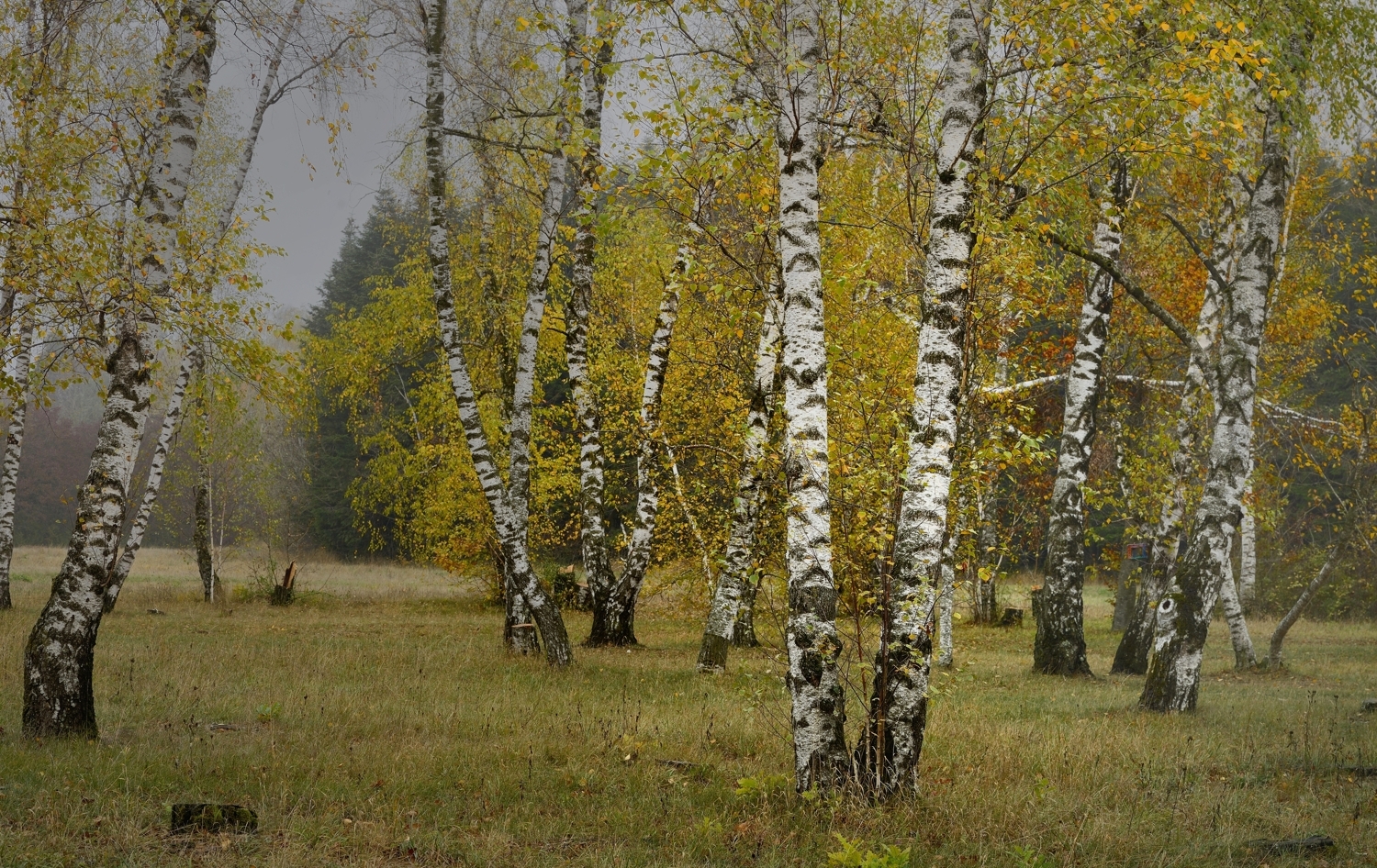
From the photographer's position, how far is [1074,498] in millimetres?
13750

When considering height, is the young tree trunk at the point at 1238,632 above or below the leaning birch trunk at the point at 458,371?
below

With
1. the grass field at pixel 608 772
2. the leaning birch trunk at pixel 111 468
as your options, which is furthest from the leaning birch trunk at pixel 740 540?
the leaning birch trunk at pixel 111 468

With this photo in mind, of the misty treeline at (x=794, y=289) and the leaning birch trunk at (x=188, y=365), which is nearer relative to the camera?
the misty treeline at (x=794, y=289)

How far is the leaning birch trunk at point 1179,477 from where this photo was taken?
13.2 metres

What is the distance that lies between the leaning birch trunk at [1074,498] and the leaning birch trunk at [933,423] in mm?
8486

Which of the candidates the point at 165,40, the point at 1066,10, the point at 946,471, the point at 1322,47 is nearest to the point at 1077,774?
the point at 946,471

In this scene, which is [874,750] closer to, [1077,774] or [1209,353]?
[1077,774]

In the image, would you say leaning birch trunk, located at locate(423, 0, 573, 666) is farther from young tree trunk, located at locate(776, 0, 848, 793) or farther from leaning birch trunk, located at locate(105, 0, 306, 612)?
young tree trunk, located at locate(776, 0, 848, 793)

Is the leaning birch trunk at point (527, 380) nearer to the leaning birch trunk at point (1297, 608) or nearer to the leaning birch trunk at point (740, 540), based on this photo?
the leaning birch trunk at point (740, 540)

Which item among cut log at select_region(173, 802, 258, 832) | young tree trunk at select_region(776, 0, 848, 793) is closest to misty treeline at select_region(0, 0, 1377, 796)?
young tree trunk at select_region(776, 0, 848, 793)

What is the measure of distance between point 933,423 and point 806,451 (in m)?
0.81

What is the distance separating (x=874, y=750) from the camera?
576 centimetres

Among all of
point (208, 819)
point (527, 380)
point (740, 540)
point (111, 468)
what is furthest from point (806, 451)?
point (527, 380)

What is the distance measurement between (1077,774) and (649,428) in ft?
22.0
